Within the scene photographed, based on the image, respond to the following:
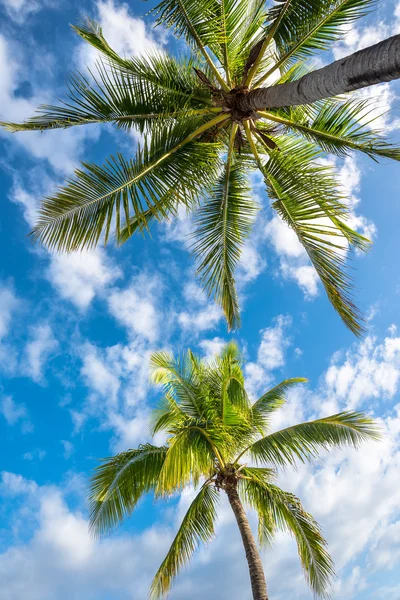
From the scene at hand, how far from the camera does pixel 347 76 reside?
13.7 feet

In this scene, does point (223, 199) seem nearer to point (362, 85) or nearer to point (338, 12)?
point (338, 12)

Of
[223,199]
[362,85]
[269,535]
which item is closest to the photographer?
[362,85]

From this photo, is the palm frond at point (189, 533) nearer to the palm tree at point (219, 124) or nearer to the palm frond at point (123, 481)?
the palm frond at point (123, 481)

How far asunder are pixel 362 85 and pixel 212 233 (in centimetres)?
489

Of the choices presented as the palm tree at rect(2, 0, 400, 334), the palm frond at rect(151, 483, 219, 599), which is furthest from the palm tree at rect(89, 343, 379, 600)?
the palm tree at rect(2, 0, 400, 334)

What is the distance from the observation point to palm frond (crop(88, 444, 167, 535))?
971cm

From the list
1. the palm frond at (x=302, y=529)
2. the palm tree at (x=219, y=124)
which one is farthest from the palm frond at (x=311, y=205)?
the palm frond at (x=302, y=529)

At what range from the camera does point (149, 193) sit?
7.20 metres

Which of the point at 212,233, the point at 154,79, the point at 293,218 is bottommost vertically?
the point at 293,218

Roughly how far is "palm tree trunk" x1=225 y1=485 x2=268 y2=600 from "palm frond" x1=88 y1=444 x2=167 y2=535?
176 centimetres

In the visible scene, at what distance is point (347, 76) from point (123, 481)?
27.6 feet

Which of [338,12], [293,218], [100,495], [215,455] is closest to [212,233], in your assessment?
[293,218]

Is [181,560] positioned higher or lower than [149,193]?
lower

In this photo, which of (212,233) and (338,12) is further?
(212,233)
